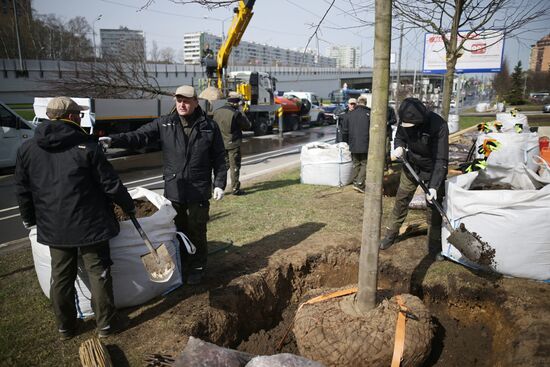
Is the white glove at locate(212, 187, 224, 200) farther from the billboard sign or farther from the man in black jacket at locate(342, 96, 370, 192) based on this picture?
the billboard sign

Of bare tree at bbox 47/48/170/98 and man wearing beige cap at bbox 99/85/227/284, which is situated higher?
bare tree at bbox 47/48/170/98

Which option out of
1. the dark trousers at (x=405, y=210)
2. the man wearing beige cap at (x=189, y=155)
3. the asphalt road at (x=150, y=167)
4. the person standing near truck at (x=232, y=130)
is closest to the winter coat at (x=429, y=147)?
the dark trousers at (x=405, y=210)

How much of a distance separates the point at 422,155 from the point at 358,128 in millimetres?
2823

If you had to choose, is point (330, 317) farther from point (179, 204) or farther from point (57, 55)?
point (57, 55)

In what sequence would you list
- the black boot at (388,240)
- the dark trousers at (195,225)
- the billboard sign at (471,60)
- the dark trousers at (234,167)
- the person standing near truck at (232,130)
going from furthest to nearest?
the billboard sign at (471,60), the person standing near truck at (232,130), the dark trousers at (234,167), the black boot at (388,240), the dark trousers at (195,225)

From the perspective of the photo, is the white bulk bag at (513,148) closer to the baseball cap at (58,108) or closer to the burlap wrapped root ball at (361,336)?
the burlap wrapped root ball at (361,336)

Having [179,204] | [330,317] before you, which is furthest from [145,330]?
[330,317]

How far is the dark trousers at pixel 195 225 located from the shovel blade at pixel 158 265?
0.47m

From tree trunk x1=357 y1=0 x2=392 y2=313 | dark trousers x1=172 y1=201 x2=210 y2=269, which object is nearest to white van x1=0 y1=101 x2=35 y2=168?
dark trousers x1=172 y1=201 x2=210 y2=269

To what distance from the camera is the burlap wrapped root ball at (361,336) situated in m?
2.62

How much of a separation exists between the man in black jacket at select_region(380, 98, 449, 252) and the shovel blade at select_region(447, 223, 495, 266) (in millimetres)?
509

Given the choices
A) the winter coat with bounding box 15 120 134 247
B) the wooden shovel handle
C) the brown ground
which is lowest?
the brown ground

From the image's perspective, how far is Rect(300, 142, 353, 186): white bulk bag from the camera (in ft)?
23.3

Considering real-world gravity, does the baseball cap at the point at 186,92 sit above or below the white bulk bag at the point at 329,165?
Answer: above
